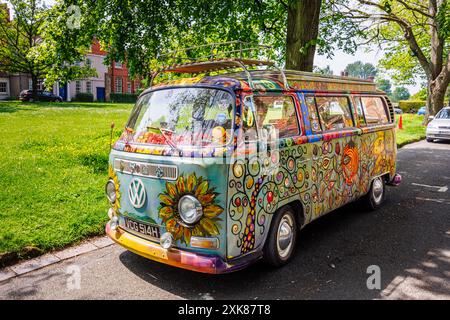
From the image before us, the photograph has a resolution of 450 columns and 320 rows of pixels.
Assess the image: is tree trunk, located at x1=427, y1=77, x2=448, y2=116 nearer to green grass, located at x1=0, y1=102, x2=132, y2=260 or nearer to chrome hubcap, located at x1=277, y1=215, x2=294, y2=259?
green grass, located at x1=0, y1=102, x2=132, y2=260

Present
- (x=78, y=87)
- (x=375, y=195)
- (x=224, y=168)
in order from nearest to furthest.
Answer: (x=224, y=168) < (x=375, y=195) < (x=78, y=87)

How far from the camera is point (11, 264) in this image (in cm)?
448

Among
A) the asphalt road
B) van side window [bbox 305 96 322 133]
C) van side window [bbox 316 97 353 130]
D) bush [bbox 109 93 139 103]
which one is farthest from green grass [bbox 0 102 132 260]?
bush [bbox 109 93 139 103]

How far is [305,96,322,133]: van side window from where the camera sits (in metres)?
4.86

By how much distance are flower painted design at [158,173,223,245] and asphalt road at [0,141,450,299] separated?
69cm

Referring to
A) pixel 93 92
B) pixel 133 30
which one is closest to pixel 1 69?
pixel 93 92

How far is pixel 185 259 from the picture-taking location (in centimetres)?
363

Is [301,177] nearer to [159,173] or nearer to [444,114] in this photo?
[159,173]

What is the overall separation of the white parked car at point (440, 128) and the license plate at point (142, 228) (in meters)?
16.7

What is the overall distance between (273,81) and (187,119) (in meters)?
1.22

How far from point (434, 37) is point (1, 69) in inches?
1487

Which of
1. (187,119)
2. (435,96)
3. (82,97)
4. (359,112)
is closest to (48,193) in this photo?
(187,119)
